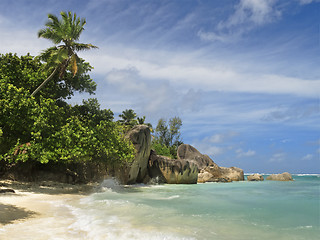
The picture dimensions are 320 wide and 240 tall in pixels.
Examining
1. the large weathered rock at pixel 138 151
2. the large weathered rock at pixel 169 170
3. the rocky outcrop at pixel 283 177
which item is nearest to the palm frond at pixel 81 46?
the large weathered rock at pixel 138 151

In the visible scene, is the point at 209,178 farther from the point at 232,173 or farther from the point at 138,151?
the point at 138,151

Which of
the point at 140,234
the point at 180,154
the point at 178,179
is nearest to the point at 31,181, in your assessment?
the point at 140,234

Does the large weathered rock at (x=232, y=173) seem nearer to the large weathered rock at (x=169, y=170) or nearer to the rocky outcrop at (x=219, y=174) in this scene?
the rocky outcrop at (x=219, y=174)

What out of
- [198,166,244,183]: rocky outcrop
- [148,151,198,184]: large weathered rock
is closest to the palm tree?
[148,151,198,184]: large weathered rock

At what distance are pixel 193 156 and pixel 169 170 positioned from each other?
55.2 ft

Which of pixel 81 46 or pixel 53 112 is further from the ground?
pixel 81 46

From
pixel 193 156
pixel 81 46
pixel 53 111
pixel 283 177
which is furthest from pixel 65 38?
pixel 283 177

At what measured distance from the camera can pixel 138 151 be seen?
92.2 ft

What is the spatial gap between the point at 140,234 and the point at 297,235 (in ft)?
15.9

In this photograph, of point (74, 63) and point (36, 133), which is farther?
point (74, 63)

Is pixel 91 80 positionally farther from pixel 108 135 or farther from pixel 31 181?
pixel 31 181

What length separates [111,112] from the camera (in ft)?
79.6

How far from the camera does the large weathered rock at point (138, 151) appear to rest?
27781 mm

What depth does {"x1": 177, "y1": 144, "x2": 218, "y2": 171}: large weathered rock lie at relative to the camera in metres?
48.0
